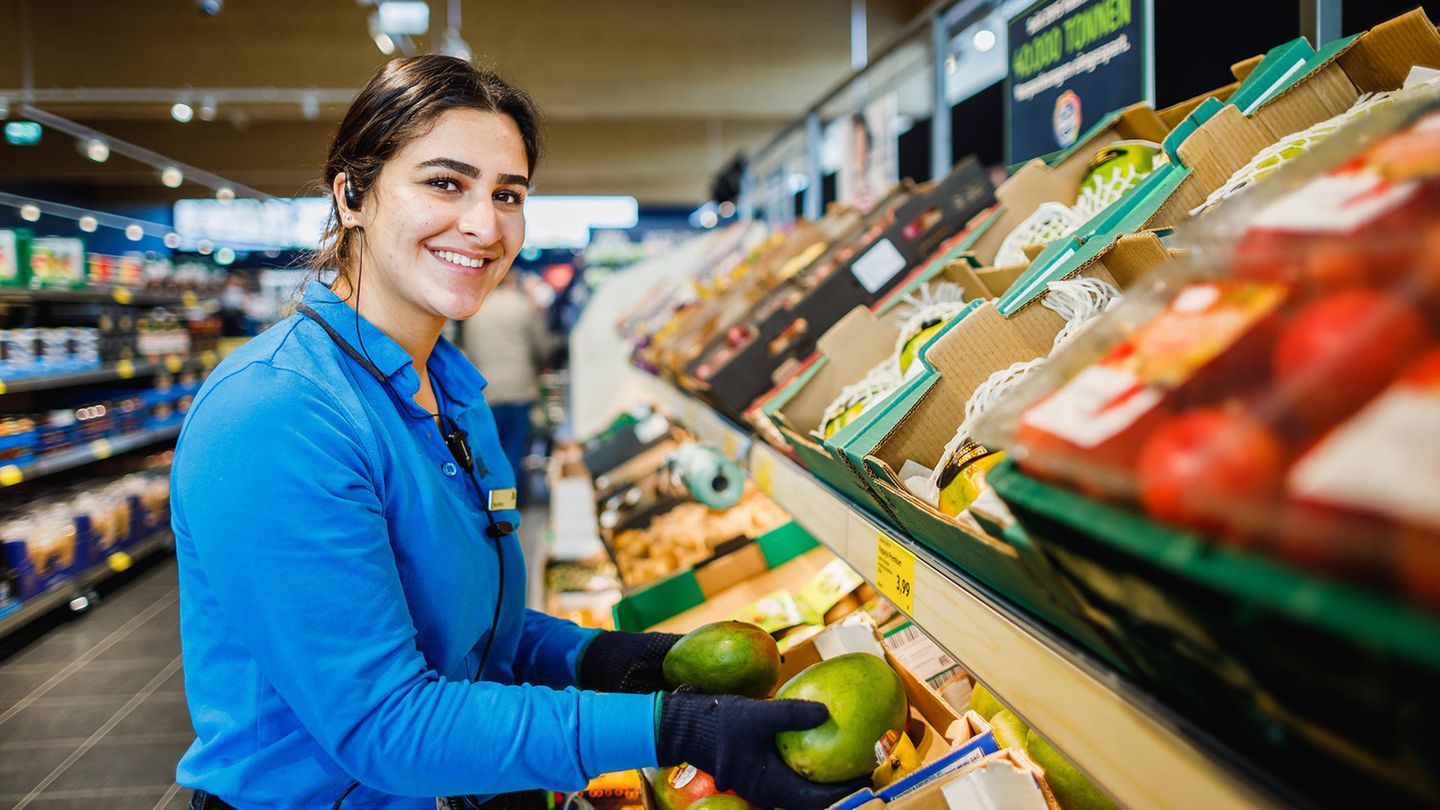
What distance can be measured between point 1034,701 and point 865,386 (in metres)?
0.82

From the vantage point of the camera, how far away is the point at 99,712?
3926 mm

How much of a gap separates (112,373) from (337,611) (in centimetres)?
624

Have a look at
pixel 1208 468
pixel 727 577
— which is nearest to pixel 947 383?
pixel 1208 468

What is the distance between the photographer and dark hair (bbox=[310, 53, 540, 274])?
1.27 m

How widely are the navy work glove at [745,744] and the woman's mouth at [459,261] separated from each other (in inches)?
26.8

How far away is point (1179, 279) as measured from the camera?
0.62m

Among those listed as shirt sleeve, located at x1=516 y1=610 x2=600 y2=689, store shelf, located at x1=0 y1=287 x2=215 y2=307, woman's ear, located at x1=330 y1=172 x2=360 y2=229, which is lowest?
shirt sleeve, located at x1=516 y1=610 x2=600 y2=689

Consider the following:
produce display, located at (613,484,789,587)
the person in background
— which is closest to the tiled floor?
produce display, located at (613,484,789,587)

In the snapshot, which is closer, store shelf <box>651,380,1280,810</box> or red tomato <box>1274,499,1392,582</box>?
red tomato <box>1274,499,1392,582</box>

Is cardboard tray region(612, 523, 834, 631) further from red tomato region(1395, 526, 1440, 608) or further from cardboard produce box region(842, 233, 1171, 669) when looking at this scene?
red tomato region(1395, 526, 1440, 608)

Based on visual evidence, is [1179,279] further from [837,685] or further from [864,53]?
[864,53]

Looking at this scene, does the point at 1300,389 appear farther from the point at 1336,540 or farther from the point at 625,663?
the point at 625,663

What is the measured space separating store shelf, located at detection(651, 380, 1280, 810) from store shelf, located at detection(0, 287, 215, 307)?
591cm

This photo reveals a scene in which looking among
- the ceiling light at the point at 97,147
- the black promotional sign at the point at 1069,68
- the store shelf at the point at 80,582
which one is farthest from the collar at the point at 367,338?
the ceiling light at the point at 97,147
